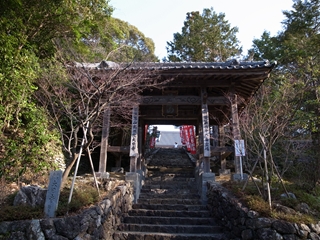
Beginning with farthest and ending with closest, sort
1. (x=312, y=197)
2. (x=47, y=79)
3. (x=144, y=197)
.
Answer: (x=144, y=197) < (x=47, y=79) < (x=312, y=197)

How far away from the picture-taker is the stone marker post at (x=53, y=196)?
4.84 metres

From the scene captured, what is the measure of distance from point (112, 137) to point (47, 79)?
236 inches

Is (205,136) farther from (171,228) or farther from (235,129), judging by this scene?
(171,228)

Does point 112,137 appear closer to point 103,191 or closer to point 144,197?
point 144,197

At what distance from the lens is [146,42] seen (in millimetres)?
24250

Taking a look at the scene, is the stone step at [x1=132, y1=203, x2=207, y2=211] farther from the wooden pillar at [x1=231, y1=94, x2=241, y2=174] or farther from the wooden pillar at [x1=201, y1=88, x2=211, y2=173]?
the wooden pillar at [x1=231, y1=94, x2=241, y2=174]

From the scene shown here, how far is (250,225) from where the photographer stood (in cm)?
507

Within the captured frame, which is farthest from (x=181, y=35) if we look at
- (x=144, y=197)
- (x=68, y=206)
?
(x=68, y=206)

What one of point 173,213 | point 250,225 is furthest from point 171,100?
point 250,225

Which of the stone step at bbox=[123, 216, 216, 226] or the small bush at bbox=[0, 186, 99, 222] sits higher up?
the small bush at bbox=[0, 186, 99, 222]

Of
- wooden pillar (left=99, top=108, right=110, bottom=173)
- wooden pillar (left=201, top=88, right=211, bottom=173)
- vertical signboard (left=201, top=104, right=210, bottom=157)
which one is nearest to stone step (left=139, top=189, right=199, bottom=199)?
wooden pillar (left=201, top=88, right=211, bottom=173)

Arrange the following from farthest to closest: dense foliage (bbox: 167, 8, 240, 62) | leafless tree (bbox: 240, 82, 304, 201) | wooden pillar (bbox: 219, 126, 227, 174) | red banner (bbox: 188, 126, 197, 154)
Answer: dense foliage (bbox: 167, 8, 240, 62)
red banner (bbox: 188, 126, 197, 154)
wooden pillar (bbox: 219, 126, 227, 174)
leafless tree (bbox: 240, 82, 304, 201)

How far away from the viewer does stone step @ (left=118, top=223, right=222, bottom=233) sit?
6.57 m

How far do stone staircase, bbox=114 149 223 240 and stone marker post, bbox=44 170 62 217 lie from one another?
2.02 metres
